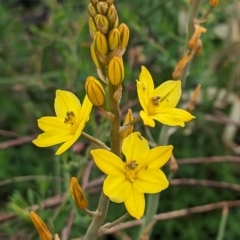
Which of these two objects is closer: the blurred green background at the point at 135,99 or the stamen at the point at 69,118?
the stamen at the point at 69,118

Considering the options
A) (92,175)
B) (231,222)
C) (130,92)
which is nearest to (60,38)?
(130,92)

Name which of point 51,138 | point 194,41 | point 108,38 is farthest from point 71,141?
point 194,41

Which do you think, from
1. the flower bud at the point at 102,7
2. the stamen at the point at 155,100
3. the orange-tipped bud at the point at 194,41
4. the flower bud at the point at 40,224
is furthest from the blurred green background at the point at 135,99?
the flower bud at the point at 102,7

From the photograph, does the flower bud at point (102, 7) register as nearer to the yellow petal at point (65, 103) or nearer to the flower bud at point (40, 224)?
the yellow petal at point (65, 103)

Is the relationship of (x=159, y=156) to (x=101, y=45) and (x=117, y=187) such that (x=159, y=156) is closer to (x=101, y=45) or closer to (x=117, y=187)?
(x=117, y=187)

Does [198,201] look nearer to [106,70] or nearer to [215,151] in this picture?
[215,151]

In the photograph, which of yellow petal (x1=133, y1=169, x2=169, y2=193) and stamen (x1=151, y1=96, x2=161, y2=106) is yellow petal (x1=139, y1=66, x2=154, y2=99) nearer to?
stamen (x1=151, y1=96, x2=161, y2=106)
